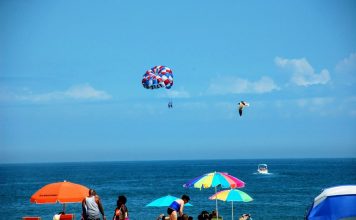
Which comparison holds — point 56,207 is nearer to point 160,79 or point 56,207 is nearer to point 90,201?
point 160,79

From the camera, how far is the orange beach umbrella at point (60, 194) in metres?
15.7

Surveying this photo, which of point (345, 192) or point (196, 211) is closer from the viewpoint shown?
point (345, 192)

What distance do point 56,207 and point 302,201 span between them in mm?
29571

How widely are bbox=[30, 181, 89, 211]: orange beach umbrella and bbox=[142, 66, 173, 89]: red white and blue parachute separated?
15940 millimetres

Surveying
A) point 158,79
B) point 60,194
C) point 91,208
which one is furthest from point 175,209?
point 158,79

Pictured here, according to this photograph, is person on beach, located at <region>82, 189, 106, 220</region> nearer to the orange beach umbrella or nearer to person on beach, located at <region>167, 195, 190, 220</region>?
the orange beach umbrella

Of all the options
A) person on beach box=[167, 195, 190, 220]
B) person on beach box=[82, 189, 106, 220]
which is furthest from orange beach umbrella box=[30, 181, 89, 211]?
person on beach box=[167, 195, 190, 220]

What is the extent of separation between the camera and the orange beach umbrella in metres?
15.7

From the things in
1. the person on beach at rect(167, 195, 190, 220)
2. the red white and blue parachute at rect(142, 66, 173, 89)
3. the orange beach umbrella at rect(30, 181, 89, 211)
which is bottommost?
the person on beach at rect(167, 195, 190, 220)

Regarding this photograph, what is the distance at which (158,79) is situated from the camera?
31.7 metres

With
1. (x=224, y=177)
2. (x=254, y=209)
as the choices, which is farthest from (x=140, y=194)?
(x=224, y=177)

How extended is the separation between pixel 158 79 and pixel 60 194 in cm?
1659

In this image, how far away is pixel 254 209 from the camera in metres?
59.7

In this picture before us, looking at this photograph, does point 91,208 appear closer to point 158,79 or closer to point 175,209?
point 175,209
